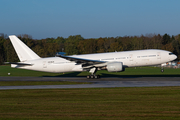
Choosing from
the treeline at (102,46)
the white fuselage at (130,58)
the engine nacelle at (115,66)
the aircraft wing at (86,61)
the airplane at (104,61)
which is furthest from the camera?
the treeline at (102,46)

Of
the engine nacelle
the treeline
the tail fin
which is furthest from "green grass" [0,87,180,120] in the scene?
the treeline

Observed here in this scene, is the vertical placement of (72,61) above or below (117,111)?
above

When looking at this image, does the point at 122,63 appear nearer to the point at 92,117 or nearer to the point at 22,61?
the point at 22,61

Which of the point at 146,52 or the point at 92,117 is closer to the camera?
the point at 92,117

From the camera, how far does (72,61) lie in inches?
1479

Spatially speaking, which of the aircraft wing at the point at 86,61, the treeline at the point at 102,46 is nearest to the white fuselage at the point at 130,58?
the aircraft wing at the point at 86,61

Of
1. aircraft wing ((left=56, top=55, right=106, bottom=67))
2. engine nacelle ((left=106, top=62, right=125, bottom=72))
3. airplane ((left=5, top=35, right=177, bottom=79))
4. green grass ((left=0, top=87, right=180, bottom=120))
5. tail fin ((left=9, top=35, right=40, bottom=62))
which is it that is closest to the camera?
green grass ((left=0, top=87, right=180, bottom=120))

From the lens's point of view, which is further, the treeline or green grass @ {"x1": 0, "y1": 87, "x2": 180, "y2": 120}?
the treeline

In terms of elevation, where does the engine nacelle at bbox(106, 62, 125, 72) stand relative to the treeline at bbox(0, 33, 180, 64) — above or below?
below

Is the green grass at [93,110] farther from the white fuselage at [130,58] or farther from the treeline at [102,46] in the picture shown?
the treeline at [102,46]

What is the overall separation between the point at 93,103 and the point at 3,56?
120 metres

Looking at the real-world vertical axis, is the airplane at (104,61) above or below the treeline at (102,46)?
below

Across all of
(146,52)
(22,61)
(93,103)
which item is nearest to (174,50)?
(146,52)

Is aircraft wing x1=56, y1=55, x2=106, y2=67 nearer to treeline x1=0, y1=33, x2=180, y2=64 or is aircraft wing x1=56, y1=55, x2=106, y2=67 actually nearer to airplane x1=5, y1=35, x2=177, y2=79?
airplane x1=5, y1=35, x2=177, y2=79
